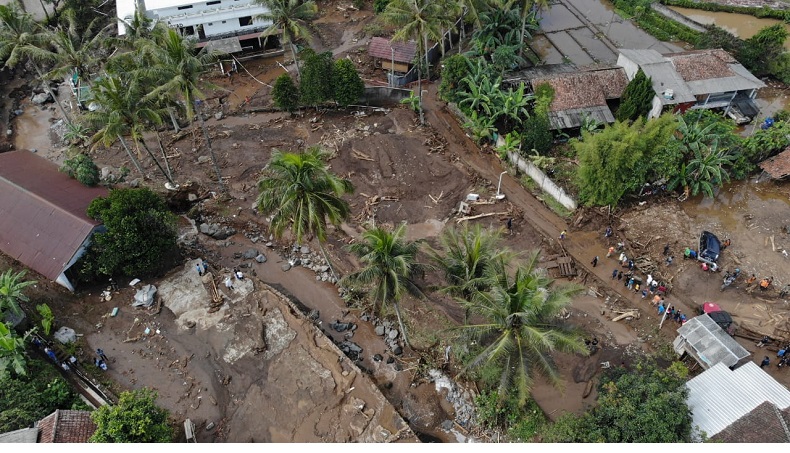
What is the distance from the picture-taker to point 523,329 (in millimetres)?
20219

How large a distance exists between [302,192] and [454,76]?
24.5 metres

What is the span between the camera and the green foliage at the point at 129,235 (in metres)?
29.8

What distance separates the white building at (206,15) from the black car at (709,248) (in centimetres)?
4490

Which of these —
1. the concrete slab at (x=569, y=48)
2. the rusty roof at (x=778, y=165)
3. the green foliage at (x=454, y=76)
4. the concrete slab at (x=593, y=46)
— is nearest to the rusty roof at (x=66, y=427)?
the green foliage at (x=454, y=76)

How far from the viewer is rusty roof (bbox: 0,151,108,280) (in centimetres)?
3061

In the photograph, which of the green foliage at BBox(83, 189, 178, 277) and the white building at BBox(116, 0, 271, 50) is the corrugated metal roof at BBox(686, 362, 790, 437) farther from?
the white building at BBox(116, 0, 271, 50)

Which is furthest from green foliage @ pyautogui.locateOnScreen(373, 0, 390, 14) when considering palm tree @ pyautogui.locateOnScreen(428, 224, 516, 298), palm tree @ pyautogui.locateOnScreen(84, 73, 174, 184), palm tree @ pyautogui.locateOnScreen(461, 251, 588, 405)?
palm tree @ pyautogui.locateOnScreen(461, 251, 588, 405)

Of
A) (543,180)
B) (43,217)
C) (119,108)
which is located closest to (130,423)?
(43,217)

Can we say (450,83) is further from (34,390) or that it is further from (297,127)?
(34,390)

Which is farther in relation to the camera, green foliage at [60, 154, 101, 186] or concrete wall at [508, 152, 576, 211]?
concrete wall at [508, 152, 576, 211]

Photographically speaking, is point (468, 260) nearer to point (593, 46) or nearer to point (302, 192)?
point (302, 192)

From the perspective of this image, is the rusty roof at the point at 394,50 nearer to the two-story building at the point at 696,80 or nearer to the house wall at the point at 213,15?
the house wall at the point at 213,15

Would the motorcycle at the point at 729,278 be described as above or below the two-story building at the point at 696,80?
below

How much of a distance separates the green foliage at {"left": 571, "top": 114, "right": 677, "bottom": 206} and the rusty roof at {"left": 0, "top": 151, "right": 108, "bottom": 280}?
109 ft
